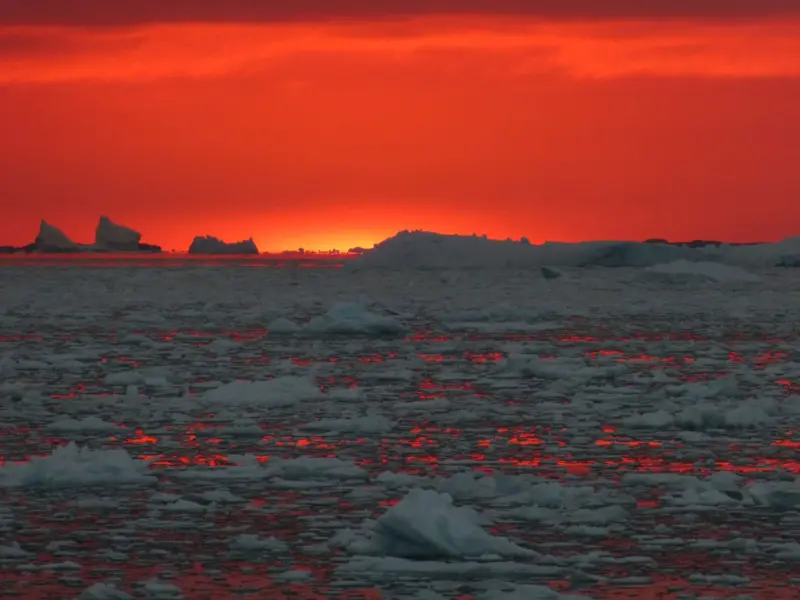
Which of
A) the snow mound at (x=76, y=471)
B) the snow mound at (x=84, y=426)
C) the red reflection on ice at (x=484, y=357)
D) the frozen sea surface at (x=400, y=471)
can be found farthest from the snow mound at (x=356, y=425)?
the red reflection on ice at (x=484, y=357)

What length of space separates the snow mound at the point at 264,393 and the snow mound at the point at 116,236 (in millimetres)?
102138

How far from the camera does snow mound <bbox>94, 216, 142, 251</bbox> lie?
117938 mm

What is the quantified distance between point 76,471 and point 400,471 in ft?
7.33

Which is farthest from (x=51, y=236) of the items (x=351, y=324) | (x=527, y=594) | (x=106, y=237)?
(x=527, y=594)

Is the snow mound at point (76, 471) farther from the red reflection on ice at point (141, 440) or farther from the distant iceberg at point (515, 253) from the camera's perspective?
the distant iceberg at point (515, 253)

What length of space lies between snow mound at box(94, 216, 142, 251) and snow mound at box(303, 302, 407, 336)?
9119cm

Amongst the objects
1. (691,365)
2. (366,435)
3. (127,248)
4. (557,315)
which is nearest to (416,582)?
(366,435)

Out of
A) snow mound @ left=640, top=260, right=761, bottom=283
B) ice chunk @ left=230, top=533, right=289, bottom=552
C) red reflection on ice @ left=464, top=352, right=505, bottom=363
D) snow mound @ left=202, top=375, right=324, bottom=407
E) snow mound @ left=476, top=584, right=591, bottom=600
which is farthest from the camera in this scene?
snow mound @ left=640, top=260, right=761, bottom=283

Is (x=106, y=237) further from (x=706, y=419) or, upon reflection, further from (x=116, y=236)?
(x=706, y=419)

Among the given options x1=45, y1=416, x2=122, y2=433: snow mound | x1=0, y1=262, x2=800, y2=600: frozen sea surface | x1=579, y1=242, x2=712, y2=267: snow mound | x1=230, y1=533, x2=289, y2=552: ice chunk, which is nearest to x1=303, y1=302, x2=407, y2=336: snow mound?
x1=0, y1=262, x2=800, y2=600: frozen sea surface

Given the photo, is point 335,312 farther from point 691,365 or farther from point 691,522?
point 691,522

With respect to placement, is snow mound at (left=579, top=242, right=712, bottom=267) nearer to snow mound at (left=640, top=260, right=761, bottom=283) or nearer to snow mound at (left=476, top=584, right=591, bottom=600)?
snow mound at (left=640, top=260, right=761, bottom=283)

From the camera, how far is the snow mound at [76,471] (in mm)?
9797

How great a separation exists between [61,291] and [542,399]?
1645 inches
